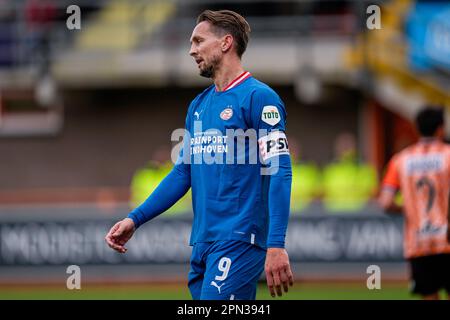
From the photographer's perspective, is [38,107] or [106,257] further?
[38,107]

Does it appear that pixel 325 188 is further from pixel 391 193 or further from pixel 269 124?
pixel 269 124

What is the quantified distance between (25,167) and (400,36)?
8.93 m

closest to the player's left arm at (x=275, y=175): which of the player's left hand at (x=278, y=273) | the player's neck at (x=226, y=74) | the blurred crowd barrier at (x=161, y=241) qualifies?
the player's left hand at (x=278, y=273)

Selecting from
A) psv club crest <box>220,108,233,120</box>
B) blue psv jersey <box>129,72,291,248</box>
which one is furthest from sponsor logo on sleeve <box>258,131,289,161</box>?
psv club crest <box>220,108,233,120</box>

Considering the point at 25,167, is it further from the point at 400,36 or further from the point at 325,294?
the point at 325,294

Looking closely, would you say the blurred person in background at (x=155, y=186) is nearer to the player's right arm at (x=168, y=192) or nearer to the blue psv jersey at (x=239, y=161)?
the player's right arm at (x=168, y=192)

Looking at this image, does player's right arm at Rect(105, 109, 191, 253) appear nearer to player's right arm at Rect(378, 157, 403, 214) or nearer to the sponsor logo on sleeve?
the sponsor logo on sleeve

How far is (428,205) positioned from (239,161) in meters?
3.38

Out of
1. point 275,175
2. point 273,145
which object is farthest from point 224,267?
point 273,145

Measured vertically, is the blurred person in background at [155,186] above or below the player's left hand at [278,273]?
above

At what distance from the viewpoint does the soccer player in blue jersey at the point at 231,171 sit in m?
5.92

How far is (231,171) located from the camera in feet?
19.9

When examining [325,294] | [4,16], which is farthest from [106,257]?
[4,16]
